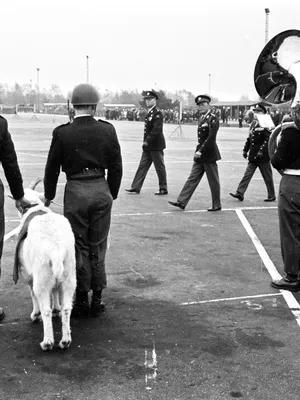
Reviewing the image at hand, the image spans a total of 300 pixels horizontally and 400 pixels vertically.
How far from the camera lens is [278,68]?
659cm

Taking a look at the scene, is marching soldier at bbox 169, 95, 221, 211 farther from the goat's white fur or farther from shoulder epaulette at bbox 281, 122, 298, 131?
the goat's white fur

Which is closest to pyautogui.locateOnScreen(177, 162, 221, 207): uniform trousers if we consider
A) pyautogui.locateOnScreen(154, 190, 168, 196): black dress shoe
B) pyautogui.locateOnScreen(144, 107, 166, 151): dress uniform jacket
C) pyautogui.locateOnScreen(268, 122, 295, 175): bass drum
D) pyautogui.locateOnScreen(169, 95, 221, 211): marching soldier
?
pyautogui.locateOnScreen(169, 95, 221, 211): marching soldier

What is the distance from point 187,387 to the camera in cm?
393

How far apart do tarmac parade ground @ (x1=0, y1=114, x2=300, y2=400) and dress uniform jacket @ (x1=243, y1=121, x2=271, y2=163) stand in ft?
10.8

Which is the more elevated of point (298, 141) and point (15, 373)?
point (298, 141)

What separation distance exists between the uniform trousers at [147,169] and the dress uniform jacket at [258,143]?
1948 mm

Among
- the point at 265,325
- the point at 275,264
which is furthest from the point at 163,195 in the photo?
the point at 265,325

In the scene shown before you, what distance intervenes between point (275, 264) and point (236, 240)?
1311mm

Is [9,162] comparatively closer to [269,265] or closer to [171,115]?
[269,265]

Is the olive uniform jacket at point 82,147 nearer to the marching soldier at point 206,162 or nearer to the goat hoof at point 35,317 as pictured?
the goat hoof at point 35,317

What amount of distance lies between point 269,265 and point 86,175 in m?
2.95

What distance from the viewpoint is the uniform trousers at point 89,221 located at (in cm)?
509

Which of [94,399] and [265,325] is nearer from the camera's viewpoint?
[94,399]

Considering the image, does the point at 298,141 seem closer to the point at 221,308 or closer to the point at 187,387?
the point at 221,308
